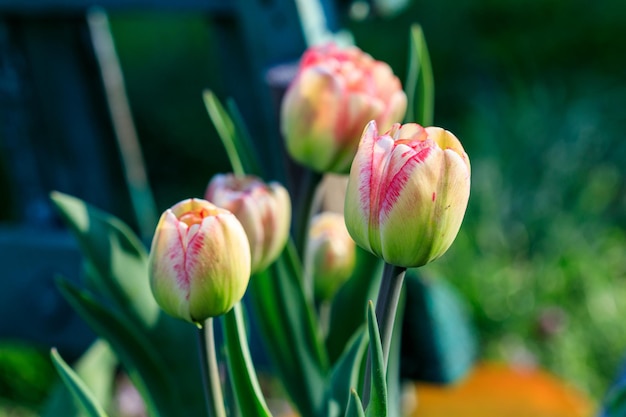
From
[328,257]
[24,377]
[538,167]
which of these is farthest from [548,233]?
[328,257]

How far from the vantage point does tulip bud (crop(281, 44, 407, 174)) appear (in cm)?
50

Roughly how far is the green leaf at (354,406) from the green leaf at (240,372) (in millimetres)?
62

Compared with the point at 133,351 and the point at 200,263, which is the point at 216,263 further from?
the point at 133,351

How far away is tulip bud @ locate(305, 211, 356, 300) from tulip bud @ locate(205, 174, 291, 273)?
68 mm

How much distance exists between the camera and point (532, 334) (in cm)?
190

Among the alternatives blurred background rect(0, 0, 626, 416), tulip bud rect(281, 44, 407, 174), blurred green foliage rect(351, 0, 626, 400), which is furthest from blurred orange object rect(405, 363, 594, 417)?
tulip bud rect(281, 44, 407, 174)

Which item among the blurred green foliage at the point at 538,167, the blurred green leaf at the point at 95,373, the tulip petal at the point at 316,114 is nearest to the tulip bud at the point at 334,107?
the tulip petal at the point at 316,114

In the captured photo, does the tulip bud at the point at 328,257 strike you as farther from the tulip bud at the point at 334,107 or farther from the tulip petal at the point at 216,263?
the tulip petal at the point at 216,263

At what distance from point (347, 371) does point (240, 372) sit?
78 millimetres

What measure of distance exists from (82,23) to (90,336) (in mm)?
419

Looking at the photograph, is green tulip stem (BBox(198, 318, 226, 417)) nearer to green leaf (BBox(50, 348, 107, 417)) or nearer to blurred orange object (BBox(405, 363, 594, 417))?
green leaf (BBox(50, 348, 107, 417))

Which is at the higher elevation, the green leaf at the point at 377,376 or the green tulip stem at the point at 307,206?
the green tulip stem at the point at 307,206

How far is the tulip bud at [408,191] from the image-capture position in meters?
0.35

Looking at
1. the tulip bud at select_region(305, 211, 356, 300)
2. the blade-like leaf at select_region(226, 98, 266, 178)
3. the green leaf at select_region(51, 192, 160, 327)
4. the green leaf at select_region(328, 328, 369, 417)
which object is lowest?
the green leaf at select_region(328, 328, 369, 417)
